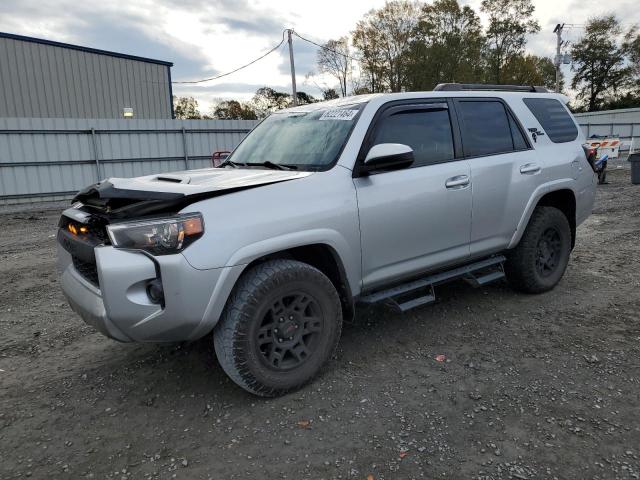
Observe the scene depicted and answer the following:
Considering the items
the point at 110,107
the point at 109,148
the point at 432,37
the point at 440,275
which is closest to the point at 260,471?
the point at 440,275

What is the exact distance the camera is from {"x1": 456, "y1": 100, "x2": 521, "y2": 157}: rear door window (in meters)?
3.81

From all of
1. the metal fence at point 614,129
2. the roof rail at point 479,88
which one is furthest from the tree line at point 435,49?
the roof rail at point 479,88

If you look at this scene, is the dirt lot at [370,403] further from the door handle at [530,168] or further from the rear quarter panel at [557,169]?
the door handle at [530,168]

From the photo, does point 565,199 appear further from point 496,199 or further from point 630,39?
point 630,39

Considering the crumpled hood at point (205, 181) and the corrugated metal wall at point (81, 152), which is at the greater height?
the corrugated metal wall at point (81, 152)

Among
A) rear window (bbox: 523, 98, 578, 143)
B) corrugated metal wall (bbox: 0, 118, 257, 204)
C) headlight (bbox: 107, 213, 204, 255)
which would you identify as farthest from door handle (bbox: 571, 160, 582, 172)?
corrugated metal wall (bbox: 0, 118, 257, 204)

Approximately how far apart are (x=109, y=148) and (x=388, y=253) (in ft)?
40.6

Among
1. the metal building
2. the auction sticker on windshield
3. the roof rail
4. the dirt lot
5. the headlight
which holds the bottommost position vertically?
the dirt lot

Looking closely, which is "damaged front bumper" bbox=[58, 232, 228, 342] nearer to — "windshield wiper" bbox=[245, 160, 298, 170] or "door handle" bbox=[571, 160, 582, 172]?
"windshield wiper" bbox=[245, 160, 298, 170]

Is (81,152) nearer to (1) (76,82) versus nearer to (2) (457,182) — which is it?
(1) (76,82)

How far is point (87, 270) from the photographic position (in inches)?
108

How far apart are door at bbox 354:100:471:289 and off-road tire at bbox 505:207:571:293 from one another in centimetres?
81

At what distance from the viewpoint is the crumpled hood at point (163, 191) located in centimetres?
246

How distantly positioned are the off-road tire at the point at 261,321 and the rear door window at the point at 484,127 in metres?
1.79
